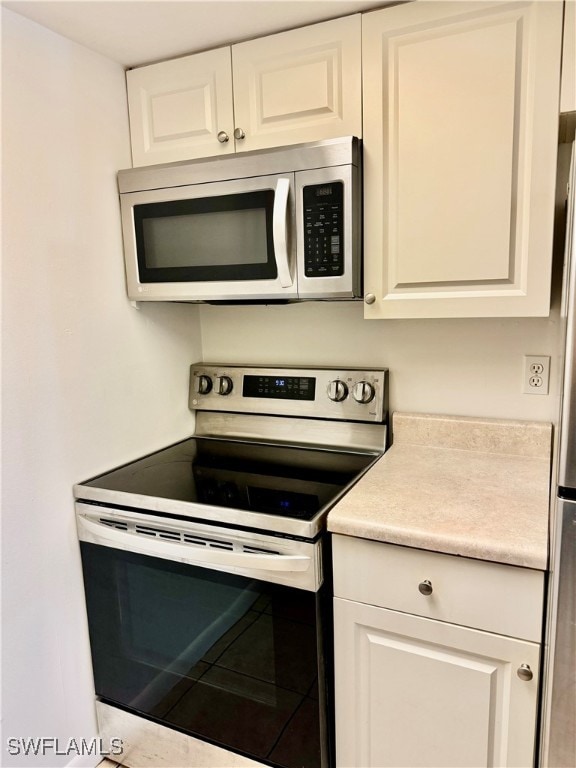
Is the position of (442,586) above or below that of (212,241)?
below

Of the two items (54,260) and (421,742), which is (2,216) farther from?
(421,742)

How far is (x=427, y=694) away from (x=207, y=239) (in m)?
1.30

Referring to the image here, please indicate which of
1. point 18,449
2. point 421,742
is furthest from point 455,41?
point 421,742

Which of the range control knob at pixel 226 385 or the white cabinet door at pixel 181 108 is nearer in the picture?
the white cabinet door at pixel 181 108

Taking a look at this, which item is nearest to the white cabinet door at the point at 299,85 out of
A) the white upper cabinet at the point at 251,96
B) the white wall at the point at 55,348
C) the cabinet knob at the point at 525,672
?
the white upper cabinet at the point at 251,96

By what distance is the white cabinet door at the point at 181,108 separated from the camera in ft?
4.83

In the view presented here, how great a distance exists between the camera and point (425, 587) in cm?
114

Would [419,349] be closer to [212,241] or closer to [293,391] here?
[293,391]

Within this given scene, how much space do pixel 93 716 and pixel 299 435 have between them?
108cm

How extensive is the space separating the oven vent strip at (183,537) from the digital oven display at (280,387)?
2.11 ft

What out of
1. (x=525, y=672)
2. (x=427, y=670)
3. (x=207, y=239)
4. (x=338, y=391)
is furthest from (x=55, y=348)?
(x=525, y=672)

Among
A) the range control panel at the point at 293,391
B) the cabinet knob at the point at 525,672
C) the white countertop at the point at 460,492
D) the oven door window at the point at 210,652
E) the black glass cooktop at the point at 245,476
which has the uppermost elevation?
the range control panel at the point at 293,391

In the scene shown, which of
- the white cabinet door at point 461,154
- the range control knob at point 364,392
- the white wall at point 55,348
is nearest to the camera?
the white cabinet door at point 461,154

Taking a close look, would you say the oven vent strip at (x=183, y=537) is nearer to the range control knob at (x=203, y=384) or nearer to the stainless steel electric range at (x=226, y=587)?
the stainless steel electric range at (x=226, y=587)
